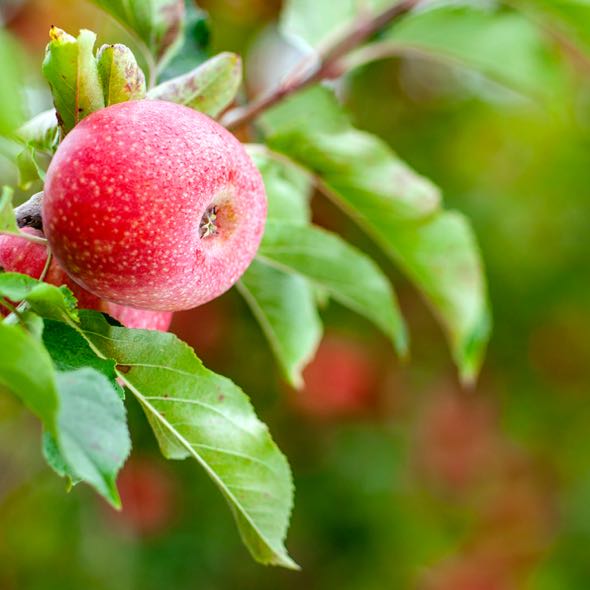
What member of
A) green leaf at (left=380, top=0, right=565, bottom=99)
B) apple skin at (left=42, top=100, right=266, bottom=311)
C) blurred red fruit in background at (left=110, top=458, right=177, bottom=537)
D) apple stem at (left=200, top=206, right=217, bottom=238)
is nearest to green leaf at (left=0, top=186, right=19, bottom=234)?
apple skin at (left=42, top=100, right=266, bottom=311)

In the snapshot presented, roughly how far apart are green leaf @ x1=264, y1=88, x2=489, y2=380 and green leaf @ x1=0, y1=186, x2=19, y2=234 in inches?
17.8

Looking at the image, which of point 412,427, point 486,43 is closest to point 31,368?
point 486,43

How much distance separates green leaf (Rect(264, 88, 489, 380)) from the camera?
1.07 m

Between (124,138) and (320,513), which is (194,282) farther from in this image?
(320,513)

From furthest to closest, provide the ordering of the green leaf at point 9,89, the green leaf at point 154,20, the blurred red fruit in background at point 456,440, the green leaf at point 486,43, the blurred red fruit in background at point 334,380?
the blurred red fruit in background at point 456,440, the blurred red fruit in background at point 334,380, the green leaf at point 486,43, the green leaf at point 154,20, the green leaf at point 9,89

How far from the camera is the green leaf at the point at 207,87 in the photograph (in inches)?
29.3

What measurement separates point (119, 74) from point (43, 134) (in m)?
0.10

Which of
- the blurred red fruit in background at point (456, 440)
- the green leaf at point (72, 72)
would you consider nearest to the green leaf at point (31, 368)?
the green leaf at point (72, 72)

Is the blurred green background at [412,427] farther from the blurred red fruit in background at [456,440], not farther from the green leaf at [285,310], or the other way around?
the green leaf at [285,310]

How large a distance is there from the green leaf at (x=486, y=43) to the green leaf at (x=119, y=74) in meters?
0.69

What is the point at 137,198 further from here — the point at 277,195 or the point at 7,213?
the point at 277,195

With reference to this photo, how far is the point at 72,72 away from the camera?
654 mm

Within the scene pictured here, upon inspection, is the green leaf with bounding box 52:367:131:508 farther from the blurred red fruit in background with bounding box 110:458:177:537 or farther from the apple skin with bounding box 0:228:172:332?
the blurred red fruit in background with bounding box 110:458:177:537

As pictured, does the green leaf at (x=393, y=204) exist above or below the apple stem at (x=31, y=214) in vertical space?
below
